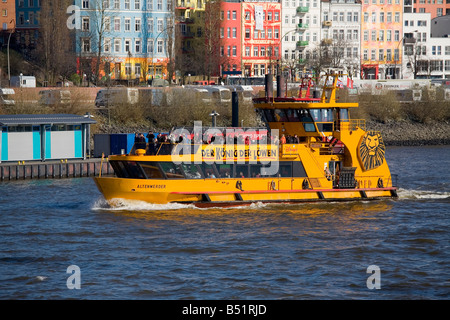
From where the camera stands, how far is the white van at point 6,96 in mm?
65750

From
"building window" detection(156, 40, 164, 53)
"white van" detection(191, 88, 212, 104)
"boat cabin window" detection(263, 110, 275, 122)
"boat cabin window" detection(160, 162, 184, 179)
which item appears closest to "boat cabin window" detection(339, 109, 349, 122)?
"boat cabin window" detection(263, 110, 275, 122)

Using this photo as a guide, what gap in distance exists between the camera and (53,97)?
2756 inches

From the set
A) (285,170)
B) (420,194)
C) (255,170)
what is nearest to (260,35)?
(420,194)

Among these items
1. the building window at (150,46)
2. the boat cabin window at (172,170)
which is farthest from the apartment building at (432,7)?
the boat cabin window at (172,170)

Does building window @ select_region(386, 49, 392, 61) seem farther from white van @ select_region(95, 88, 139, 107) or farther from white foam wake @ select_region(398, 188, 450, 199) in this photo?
white foam wake @ select_region(398, 188, 450, 199)

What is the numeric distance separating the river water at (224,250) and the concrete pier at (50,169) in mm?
8357

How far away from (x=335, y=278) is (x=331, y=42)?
8424cm

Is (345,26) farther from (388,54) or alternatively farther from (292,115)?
(292,115)

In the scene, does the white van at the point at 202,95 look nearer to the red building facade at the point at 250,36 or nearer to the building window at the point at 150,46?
the building window at the point at 150,46

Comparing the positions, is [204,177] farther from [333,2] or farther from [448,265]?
[333,2]

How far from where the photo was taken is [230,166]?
3606 cm

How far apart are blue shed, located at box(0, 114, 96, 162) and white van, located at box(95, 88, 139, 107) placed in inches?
679

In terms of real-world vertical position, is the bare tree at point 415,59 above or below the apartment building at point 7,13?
below

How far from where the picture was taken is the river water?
2445cm
